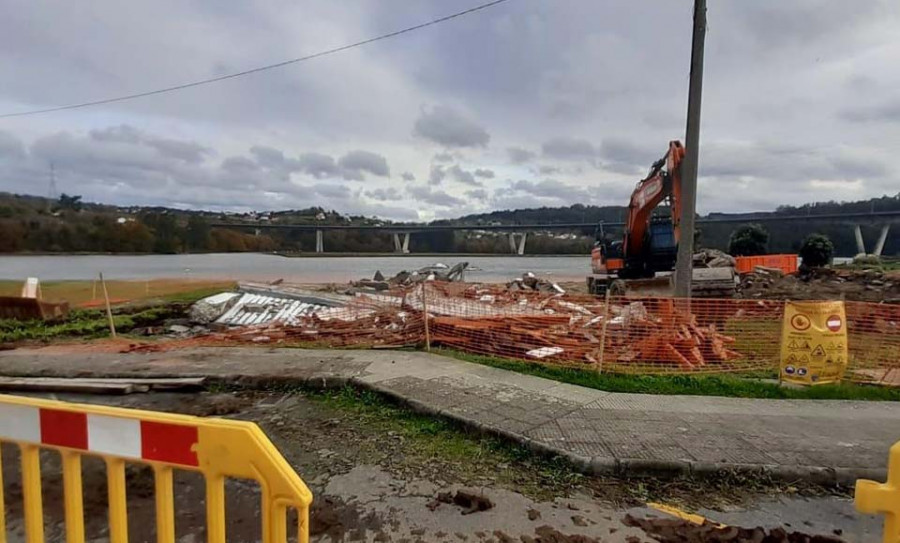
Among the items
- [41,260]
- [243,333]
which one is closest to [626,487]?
[243,333]

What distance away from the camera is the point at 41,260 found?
124ft

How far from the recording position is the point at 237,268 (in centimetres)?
3769

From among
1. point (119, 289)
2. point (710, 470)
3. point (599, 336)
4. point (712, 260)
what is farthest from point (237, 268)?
point (710, 470)

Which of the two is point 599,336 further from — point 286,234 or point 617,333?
point 286,234

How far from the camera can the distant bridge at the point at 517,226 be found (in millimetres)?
41562

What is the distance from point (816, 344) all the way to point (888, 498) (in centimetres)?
572

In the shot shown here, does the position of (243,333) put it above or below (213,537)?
below

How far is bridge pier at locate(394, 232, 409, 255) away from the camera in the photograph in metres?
61.6

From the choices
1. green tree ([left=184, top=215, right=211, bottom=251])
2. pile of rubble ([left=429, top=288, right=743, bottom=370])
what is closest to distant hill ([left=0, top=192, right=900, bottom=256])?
green tree ([left=184, top=215, right=211, bottom=251])

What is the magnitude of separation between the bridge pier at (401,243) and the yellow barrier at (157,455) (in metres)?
59.0

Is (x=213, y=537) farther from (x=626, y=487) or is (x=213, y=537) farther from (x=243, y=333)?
(x=243, y=333)

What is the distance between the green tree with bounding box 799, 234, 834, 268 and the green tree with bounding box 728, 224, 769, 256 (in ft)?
12.3

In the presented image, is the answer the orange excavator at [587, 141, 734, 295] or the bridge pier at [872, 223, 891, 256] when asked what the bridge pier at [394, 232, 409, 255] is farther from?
the bridge pier at [872, 223, 891, 256]

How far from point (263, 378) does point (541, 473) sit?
14.2ft
